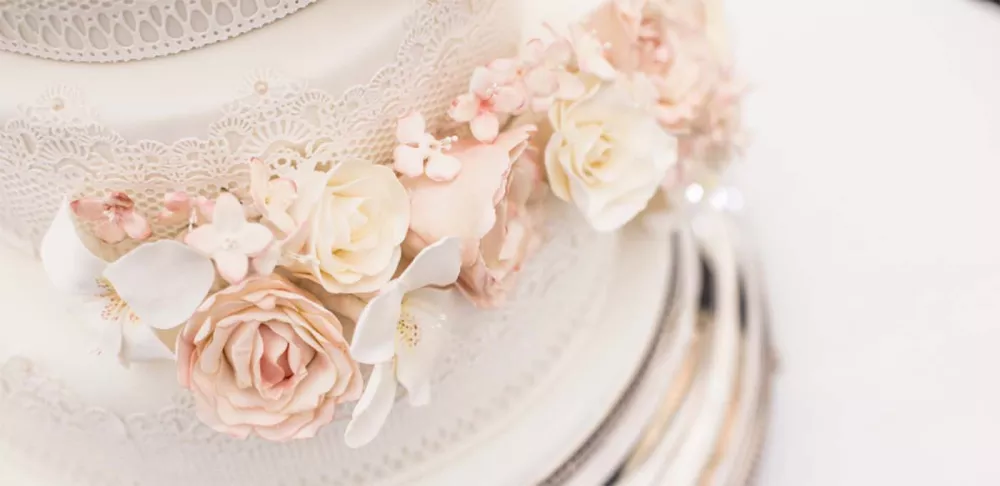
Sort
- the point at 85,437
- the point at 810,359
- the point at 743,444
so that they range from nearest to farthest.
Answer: the point at 85,437
the point at 743,444
the point at 810,359

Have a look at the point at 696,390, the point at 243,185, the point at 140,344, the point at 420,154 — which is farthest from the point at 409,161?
the point at 696,390

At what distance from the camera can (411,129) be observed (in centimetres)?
59

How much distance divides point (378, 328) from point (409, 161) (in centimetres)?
13

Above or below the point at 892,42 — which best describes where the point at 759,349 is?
below

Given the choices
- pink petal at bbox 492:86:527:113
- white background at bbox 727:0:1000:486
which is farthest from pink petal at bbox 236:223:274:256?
white background at bbox 727:0:1000:486

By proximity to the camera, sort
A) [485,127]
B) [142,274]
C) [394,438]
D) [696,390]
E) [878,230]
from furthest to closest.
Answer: [878,230] < [696,390] < [394,438] < [485,127] < [142,274]

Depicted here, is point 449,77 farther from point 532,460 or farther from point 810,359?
point 810,359

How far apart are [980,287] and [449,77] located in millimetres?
854

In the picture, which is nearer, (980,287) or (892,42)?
(980,287)

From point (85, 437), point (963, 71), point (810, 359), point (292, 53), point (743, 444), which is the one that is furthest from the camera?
point (963, 71)

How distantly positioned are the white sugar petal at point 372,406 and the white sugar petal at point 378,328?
2cm


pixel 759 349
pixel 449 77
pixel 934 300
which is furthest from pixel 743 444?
pixel 449 77

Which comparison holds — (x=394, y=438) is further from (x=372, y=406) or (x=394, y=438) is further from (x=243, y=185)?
(x=243, y=185)

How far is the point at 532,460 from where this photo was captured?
77 cm
